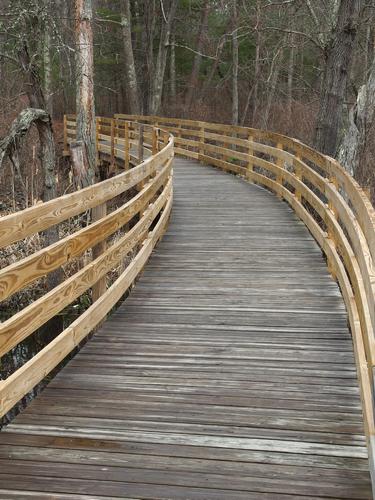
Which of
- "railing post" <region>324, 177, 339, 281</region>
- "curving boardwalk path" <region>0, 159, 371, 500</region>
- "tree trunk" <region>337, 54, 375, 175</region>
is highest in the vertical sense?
"tree trunk" <region>337, 54, 375, 175</region>

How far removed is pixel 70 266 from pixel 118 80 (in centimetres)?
2537

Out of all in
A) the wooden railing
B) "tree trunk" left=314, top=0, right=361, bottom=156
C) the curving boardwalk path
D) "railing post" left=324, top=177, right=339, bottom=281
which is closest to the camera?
the curving boardwalk path

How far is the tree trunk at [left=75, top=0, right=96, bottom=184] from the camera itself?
1302 cm

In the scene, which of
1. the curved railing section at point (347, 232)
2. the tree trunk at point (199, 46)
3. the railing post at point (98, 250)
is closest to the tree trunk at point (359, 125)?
the curved railing section at point (347, 232)

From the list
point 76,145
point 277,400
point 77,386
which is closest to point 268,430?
point 277,400

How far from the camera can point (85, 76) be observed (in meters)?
13.2

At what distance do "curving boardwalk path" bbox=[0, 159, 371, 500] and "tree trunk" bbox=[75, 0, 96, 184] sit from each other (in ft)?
25.1

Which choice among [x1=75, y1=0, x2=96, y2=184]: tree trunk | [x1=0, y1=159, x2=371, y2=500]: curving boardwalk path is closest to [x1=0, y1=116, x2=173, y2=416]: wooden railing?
[x1=0, y1=159, x2=371, y2=500]: curving boardwalk path

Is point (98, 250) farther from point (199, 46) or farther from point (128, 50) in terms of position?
point (199, 46)

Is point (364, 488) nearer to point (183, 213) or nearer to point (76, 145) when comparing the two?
point (183, 213)

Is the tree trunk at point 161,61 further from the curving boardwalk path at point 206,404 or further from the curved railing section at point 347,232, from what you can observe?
the curving boardwalk path at point 206,404

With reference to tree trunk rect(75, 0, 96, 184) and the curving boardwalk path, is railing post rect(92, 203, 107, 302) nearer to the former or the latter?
the curving boardwalk path

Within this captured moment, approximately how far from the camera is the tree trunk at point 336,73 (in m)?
10.5

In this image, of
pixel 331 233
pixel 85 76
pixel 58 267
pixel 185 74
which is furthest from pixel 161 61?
pixel 58 267
